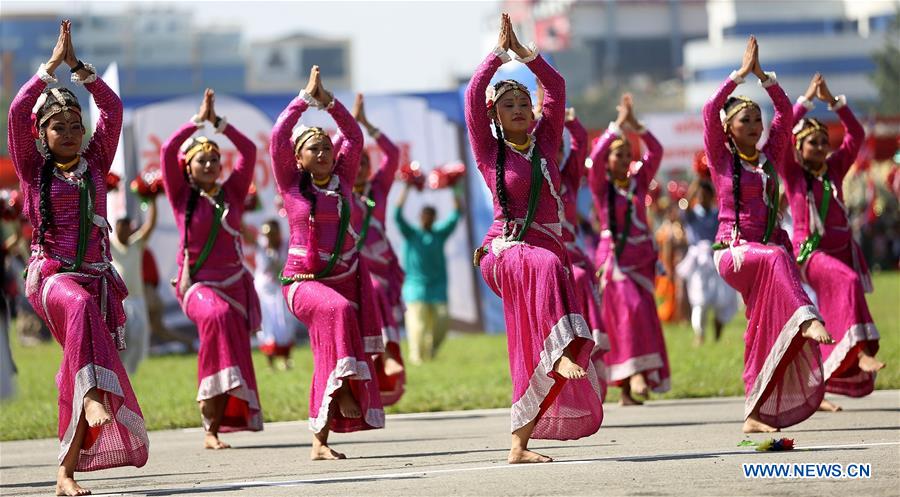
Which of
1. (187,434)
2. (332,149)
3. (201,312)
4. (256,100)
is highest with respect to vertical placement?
(256,100)

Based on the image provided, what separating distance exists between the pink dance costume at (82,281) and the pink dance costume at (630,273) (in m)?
5.17

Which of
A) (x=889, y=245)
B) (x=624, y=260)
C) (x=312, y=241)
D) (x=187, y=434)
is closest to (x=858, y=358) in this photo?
(x=624, y=260)

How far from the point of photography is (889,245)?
40.7 metres

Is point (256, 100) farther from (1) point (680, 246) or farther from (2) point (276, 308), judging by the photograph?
(1) point (680, 246)

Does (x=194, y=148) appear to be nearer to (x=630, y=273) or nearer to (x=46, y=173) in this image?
(x=46, y=173)

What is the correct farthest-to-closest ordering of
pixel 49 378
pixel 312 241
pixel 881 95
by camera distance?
pixel 881 95 → pixel 49 378 → pixel 312 241

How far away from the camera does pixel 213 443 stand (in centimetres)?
1240

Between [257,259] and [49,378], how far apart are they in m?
3.12

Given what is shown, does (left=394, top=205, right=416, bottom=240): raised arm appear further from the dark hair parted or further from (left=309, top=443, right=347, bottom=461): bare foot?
the dark hair parted

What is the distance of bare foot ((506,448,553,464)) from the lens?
9.90 meters

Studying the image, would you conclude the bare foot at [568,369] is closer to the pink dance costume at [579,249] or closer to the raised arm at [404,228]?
the pink dance costume at [579,249]

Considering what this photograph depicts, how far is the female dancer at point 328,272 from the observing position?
1129 centimetres

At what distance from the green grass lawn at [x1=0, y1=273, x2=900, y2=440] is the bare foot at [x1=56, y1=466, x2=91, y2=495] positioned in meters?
4.48

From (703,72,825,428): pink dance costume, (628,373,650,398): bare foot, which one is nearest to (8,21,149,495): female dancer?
(703,72,825,428): pink dance costume
